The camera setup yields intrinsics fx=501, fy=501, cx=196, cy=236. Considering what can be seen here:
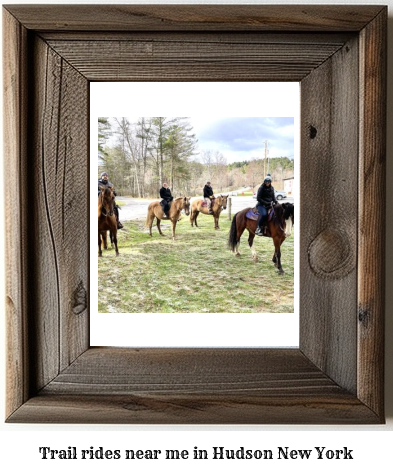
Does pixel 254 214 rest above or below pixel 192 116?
below

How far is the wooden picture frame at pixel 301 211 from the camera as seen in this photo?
0.54 m

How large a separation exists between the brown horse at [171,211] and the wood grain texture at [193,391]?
0.48 feet

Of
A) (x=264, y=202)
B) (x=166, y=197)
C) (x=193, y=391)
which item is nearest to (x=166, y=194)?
(x=166, y=197)

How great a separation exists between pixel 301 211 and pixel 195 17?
0.24 metres

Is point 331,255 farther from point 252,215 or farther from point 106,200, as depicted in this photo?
point 106,200

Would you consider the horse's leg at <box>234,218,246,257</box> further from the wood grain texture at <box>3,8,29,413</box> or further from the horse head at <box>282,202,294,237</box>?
the wood grain texture at <box>3,8,29,413</box>

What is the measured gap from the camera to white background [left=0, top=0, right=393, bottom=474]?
58 cm

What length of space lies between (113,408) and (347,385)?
0.26 m

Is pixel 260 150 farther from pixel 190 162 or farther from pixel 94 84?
pixel 94 84

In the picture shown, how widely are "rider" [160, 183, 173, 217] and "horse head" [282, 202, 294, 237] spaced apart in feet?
0.43

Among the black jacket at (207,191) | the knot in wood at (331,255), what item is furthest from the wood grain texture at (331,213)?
the black jacket at (207,191)

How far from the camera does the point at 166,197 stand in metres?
0.57

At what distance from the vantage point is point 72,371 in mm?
562

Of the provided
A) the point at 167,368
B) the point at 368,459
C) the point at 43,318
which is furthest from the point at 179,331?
the point at 368,459
